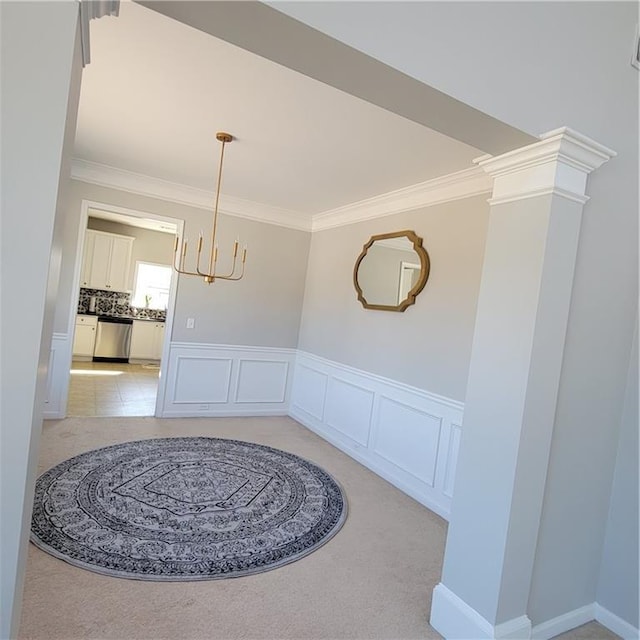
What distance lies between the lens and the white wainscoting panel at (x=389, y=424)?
10.2ft

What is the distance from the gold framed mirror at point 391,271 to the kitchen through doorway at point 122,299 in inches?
157

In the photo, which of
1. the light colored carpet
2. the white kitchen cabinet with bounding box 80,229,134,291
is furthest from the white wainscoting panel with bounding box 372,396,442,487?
the white kitchen cabinet with bounding box 80,229,134,291

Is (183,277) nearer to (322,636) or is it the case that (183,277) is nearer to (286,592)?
(286,592)

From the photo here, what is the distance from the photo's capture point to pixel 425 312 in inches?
135

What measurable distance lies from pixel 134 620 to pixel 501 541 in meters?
1.57

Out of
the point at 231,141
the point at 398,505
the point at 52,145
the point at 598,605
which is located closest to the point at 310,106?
the point at 231,141

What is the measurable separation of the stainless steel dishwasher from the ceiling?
13.8ft

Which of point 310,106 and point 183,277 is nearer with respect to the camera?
point 310,106

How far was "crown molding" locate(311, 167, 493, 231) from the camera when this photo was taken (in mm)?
3066

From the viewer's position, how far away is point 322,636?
1806mm

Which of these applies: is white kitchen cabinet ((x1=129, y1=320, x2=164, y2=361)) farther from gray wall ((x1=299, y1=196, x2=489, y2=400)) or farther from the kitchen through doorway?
gray wall ((x1=299, y1=196, x2=489, y2=400))

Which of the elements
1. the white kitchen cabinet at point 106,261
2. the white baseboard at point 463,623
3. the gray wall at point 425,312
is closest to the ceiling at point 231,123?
the gray wall at point 425,312

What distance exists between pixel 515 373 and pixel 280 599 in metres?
1.52

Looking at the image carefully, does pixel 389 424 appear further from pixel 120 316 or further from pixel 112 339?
pixel 120 316
